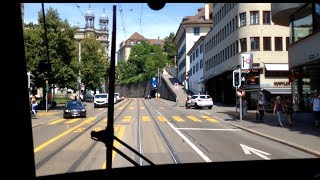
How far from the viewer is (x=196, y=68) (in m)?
86.6

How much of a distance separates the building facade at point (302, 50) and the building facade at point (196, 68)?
44.5 meters

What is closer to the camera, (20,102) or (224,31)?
(20,102)

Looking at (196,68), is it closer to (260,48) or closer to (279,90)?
(260,48)

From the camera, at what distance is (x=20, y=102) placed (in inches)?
143

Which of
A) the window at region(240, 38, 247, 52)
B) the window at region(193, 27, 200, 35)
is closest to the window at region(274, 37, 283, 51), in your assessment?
the window at region(240, 38, 247, 52)

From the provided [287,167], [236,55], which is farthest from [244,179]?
[236,55]

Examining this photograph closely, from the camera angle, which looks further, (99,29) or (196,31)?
(196,31)

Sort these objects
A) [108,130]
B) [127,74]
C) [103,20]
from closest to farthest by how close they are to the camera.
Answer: [108,130] < [103,20] < [127,74]

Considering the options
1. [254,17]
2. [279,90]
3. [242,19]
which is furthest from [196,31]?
[279,90]

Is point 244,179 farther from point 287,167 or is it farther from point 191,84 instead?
point 191,84

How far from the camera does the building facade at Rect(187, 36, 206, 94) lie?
79.2 meters

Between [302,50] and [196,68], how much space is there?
5756cm

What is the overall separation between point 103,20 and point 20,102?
1.08 m

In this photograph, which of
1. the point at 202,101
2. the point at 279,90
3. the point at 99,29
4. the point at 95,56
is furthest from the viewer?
the point at 202,101
